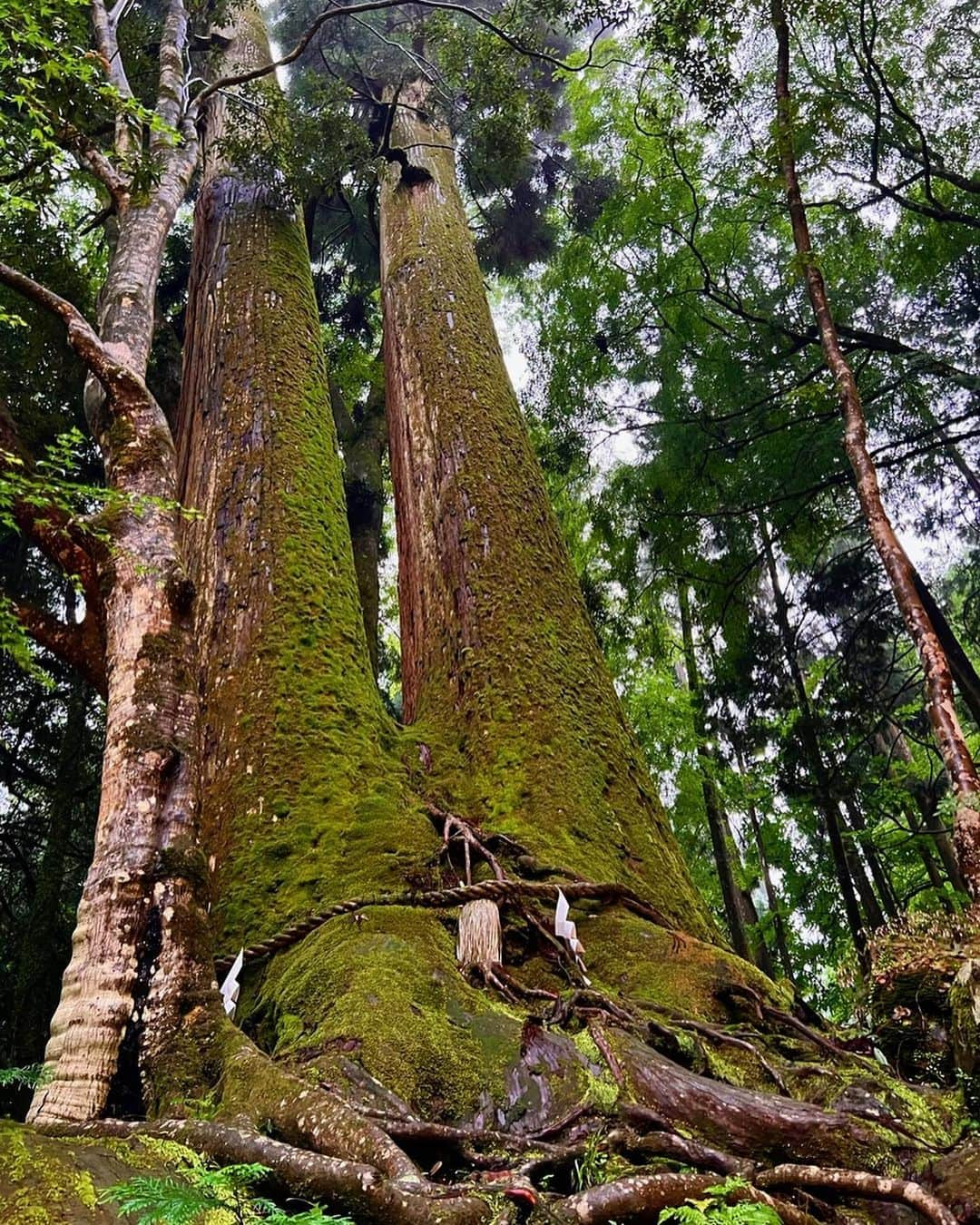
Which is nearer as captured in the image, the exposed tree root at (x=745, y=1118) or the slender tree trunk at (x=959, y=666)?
the exposed tree root at (x=745, y=1118)

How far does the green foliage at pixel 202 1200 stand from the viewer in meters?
1.16

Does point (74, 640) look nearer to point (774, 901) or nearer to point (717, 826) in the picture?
point (717, 826)

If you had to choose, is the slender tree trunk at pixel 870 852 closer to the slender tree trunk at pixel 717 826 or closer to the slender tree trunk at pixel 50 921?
the slender tree trunk at pixel 717 826

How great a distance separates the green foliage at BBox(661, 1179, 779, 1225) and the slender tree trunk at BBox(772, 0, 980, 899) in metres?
2.40

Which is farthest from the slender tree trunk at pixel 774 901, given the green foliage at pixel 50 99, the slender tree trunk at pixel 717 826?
the green foliage at pixel 50 99

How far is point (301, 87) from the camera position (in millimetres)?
10773

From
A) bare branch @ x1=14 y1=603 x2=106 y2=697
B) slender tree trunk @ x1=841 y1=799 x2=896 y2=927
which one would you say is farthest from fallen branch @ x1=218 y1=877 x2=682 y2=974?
slender tree trunk @ x1=841 y1=799 x2=896 y2=927

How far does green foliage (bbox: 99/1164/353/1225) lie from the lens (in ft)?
3.81

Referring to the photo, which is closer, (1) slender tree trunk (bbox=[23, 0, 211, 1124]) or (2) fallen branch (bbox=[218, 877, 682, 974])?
(1) slender tree trunk (bbox=[23, 0, 211, 1124])

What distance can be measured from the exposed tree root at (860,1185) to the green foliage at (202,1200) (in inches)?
35.5

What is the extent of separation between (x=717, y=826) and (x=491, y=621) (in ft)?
23.0

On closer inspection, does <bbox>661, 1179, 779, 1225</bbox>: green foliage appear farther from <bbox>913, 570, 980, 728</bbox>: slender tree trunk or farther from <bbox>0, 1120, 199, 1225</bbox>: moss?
<bbox>913, 570, 980, 728</bbox>: slender tree trunk

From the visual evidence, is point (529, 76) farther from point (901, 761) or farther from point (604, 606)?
point (901, 761)

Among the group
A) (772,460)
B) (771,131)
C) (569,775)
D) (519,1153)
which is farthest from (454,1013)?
(772,460)
